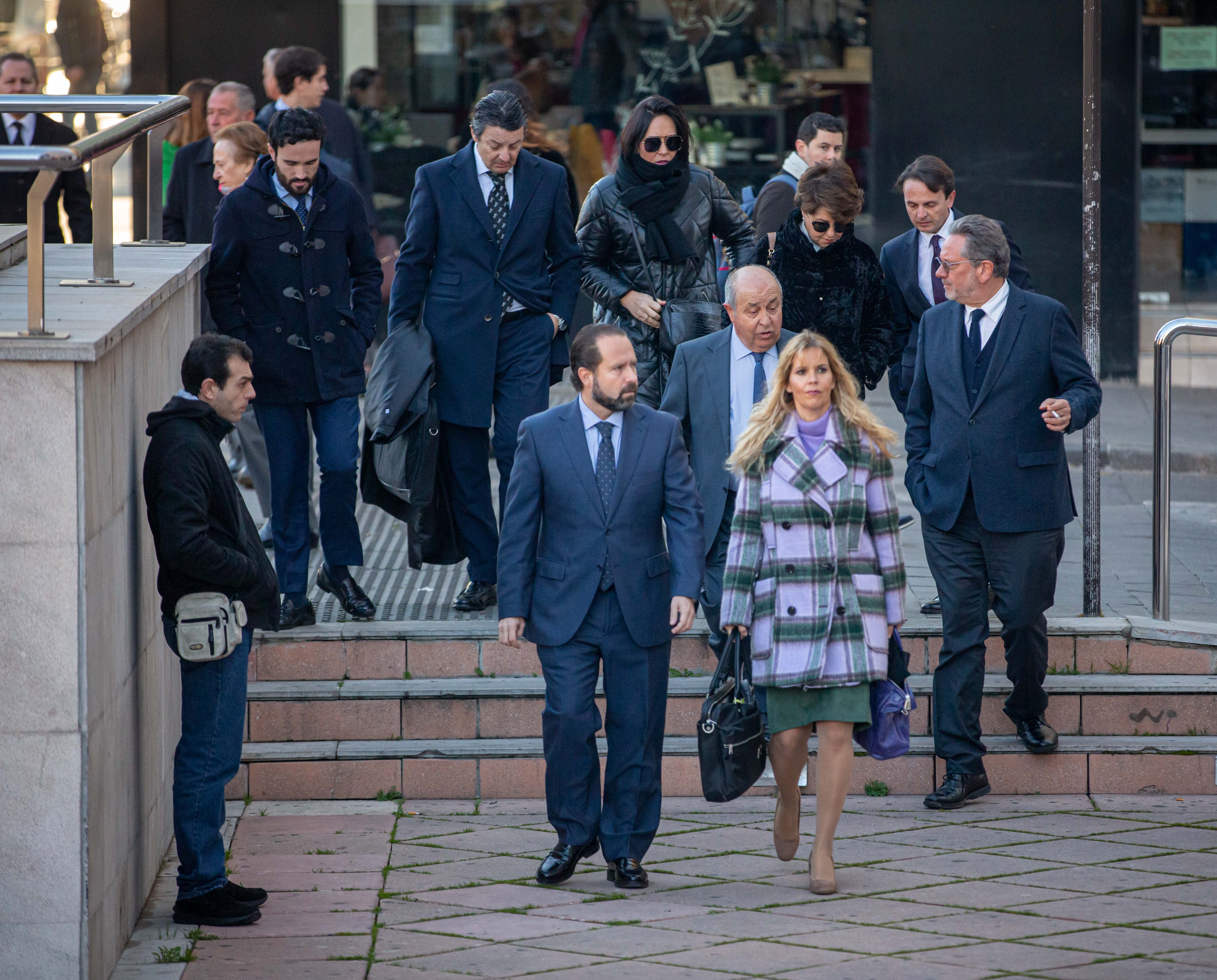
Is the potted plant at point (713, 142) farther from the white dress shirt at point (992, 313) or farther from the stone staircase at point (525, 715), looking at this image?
the white dress shirt at point (992, 313)

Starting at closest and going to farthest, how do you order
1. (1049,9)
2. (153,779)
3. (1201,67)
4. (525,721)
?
(153,779), (525,721), (1049,9), (1201,67)

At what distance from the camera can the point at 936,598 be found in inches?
287

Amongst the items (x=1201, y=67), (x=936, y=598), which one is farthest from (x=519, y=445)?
(x=1201, y=67)

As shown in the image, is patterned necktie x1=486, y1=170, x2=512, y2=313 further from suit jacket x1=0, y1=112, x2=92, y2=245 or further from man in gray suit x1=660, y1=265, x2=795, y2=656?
suit jacket x1=0, y1=112, x2=92, y2=245

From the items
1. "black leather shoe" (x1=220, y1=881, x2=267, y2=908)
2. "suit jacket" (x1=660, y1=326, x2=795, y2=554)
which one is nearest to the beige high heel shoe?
"suit jacket" (x1=660, y1=326, x2=795, y2=554)

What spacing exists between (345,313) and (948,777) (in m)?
2.99

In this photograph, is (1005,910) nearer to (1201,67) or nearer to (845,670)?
(845,670)

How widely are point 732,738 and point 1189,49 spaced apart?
29.7 feet

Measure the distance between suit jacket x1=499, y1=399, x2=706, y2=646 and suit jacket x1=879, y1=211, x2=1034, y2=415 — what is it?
5.66ft

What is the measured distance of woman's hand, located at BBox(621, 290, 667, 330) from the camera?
6840mm

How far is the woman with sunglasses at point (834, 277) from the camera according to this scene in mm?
6566

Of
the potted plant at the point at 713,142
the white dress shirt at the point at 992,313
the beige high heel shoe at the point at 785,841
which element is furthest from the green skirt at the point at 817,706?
the potted plant at the point at 713,142

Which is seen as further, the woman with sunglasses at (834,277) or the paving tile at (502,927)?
the woman with sunglasses at (834,277)

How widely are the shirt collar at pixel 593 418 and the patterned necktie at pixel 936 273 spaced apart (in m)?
1.95
